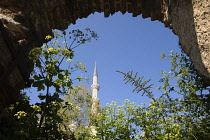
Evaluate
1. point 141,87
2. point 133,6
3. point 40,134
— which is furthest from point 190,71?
point 40,134

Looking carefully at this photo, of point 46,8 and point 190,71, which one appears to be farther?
point 46,8

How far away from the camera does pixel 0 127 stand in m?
2.07

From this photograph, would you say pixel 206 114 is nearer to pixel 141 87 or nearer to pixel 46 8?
pixel 141 87

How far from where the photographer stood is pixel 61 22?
3.40 metres

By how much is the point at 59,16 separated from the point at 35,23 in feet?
2.85

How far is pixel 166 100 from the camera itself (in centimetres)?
326

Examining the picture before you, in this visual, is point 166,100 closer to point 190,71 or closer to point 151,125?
point 151,125

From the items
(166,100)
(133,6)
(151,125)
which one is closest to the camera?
(151,125)

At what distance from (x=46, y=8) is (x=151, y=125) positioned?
2.94m

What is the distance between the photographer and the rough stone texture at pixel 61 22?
252 cm

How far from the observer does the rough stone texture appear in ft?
8.28

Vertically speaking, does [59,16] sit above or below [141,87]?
above

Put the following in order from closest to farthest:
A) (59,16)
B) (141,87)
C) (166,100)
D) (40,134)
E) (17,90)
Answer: (40,134) → (17,90) → (141,87) → (166,100) → (59,16)

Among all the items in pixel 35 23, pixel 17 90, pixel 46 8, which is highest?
pixel 46 8
